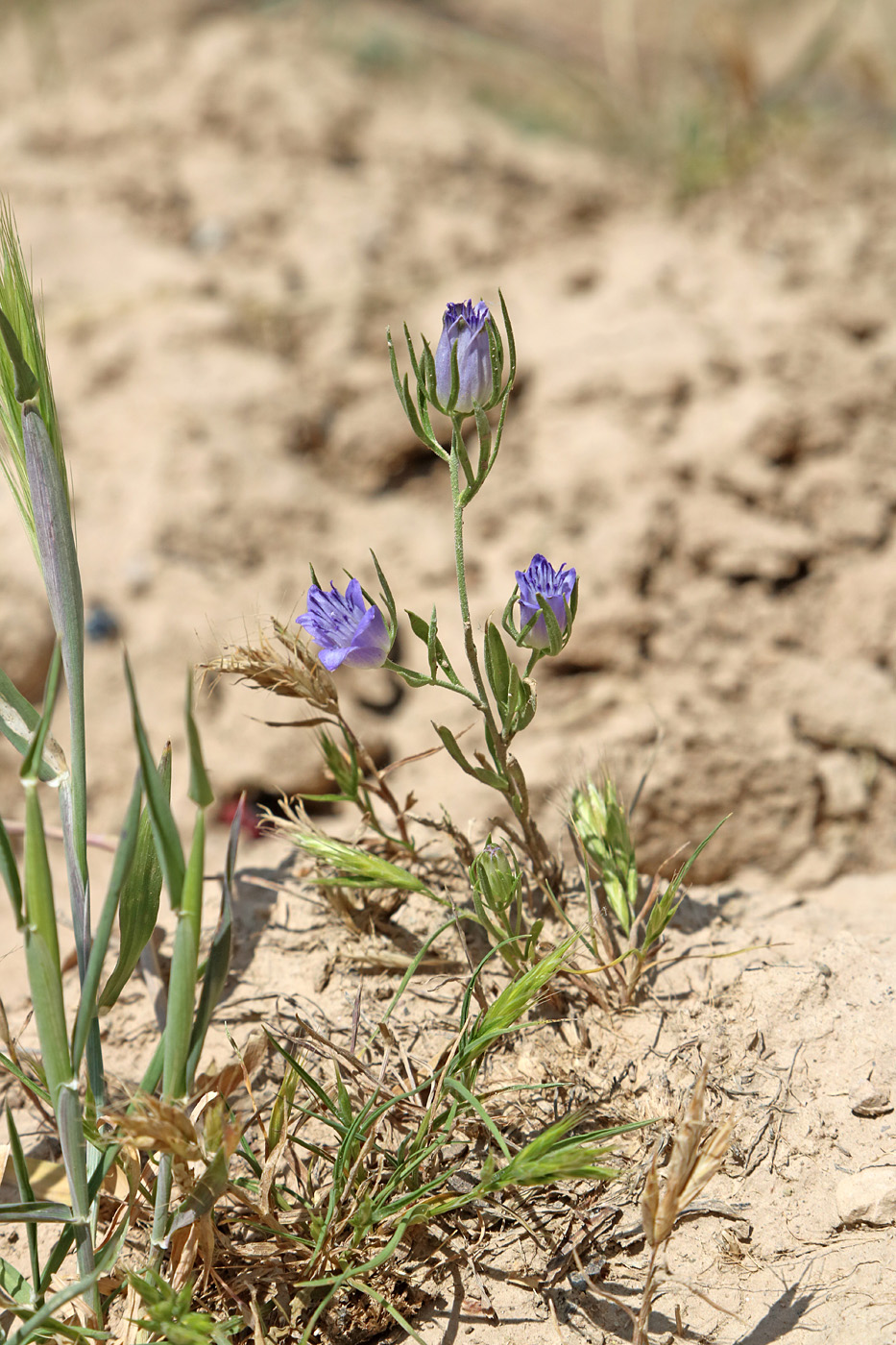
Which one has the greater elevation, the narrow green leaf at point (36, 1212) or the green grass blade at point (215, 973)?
the green grass blade at point (215, 973)

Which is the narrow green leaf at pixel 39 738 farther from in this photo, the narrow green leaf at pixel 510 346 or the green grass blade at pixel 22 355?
the narrow green leaf at pixel 510 346

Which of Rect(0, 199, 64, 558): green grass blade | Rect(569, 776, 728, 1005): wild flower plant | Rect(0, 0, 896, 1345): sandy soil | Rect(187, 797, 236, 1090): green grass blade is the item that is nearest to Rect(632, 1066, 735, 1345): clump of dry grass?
Rect(0, 0, 896, 1345): sandy soil

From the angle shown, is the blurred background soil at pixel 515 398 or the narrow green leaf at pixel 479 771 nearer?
the narrow green leaf at pixel 479 771

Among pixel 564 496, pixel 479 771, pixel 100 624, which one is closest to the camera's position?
pixel 479 771

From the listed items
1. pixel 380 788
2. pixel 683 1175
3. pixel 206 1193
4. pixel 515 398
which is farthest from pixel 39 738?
pixel 515 398

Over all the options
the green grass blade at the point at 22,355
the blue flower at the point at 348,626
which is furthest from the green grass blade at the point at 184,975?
the green grass blade at the point at 22,355

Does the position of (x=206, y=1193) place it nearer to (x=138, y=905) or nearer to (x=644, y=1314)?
(x=138, y=905)

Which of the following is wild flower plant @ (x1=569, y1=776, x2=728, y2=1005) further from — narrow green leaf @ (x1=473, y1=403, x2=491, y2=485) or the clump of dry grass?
narrow green leaf @ (x1=473, y1=403, x2=491, y2=485)
